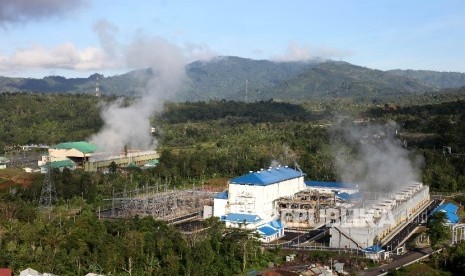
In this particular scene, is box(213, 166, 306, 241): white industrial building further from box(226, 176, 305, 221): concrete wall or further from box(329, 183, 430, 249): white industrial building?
box(329, 183, 430, 249): white industrial building

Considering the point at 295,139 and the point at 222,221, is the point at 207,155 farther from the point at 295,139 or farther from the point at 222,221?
the point at 222,221

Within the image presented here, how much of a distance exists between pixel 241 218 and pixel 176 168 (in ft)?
52.6

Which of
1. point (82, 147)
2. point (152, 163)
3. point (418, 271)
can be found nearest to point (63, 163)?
point (82, 147)

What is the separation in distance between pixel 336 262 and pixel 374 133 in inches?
1368

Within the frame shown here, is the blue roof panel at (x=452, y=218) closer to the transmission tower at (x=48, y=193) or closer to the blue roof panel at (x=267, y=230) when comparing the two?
the blue roof panel at (x=267, y=230)

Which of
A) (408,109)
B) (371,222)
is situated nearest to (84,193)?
(371,222)

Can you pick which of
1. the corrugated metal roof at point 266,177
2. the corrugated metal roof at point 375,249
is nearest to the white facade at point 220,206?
the corrugated metal roof at point 266,177

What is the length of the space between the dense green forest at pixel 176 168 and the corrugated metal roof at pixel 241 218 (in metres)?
3.01

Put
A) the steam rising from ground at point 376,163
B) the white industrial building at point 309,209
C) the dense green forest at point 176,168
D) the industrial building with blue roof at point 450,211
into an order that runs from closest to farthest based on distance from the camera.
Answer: the dense green forest at point 176,168 < the white industrial building at point 309,209 < the industrial building with blue roof at point 450,211 < the steam rising from ground at point 376,163

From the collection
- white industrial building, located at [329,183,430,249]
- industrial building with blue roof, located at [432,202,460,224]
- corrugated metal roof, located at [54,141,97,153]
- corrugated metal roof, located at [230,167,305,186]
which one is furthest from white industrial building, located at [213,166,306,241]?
corrugated metal roof, located at [54,141,97,153]

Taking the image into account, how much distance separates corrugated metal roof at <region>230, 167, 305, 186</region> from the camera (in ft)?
108

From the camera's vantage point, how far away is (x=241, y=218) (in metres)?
30.9

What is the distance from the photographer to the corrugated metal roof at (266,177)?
32.8m

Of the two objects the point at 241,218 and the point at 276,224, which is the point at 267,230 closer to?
the point at 276,224
